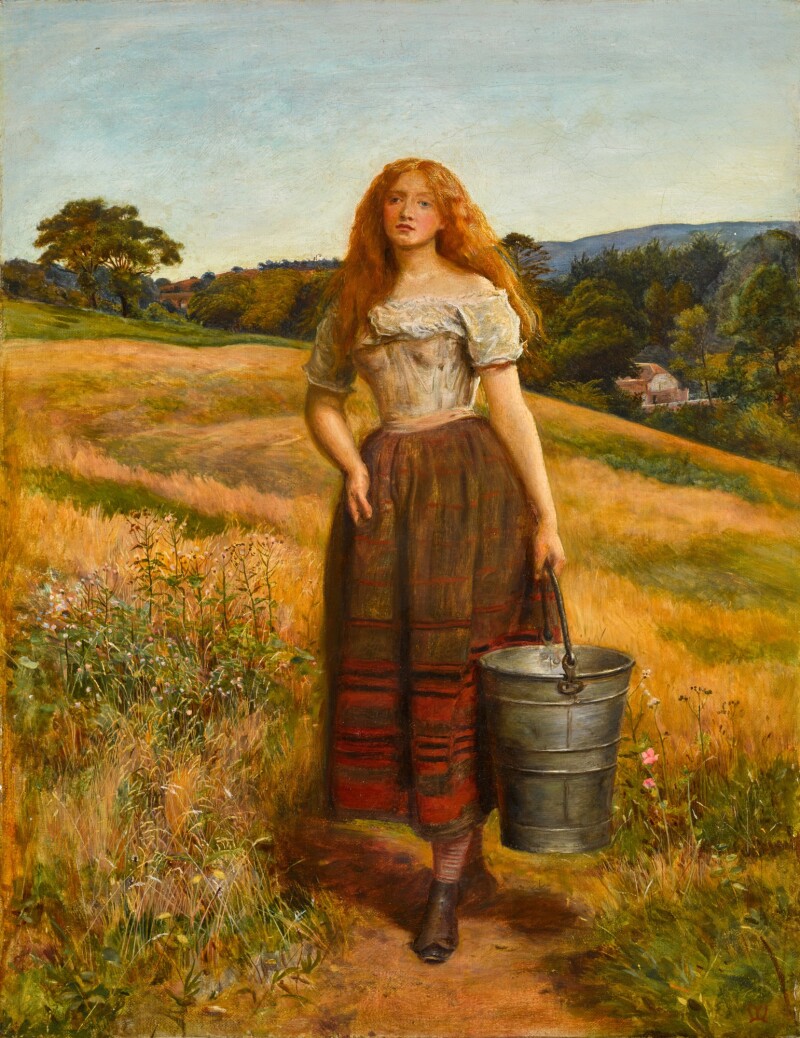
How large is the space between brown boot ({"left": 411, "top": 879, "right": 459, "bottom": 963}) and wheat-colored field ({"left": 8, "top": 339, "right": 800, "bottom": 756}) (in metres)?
1.01

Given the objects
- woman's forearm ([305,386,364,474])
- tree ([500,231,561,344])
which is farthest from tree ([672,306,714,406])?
woman's forearm ([305,386,364,474])

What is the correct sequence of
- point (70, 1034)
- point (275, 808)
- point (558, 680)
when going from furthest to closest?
point (275, 808)
point (70, 1034)
point (558, 680)

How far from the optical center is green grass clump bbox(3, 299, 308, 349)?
372 cm

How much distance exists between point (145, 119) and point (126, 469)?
1335 millimetres

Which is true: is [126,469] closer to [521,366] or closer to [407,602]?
[407,602]

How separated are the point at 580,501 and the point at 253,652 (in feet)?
4.40

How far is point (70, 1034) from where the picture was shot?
330cm

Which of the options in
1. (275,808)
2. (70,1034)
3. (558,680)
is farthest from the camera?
(275,808)

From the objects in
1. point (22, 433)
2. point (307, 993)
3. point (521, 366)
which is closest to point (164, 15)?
point (22, 433)

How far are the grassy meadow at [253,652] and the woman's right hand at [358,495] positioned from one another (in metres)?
0.22

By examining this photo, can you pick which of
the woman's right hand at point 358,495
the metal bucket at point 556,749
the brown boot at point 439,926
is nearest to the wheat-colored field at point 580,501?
the woman's right hand at point 358,495

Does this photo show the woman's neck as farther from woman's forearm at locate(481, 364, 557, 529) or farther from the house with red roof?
the house with red roof

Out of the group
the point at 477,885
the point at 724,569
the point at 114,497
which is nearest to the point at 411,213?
the point at 114,497

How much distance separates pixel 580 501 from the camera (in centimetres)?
371
